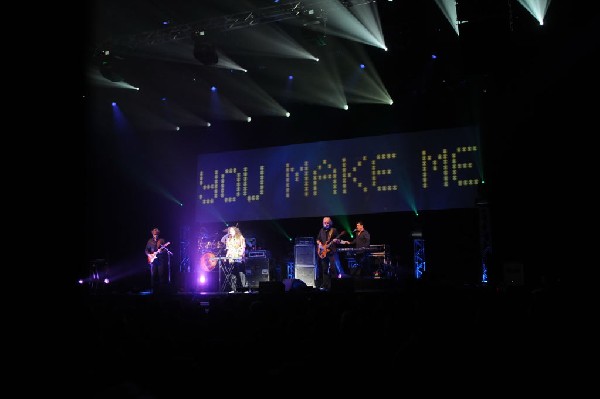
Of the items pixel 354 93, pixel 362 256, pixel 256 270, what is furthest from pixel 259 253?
pixel 354 93

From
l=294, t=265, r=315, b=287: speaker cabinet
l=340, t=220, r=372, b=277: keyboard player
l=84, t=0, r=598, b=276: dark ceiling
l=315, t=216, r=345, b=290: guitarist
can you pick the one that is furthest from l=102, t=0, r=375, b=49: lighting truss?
l=294, t=265, r=315, b=287: speaker cabinet

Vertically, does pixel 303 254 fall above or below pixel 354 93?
below

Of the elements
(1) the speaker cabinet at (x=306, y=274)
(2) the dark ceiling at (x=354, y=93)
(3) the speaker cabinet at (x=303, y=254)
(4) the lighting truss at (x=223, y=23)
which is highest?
(4) the lighting truss at (x=223, y=23)

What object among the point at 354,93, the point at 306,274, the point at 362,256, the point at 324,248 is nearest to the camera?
the point at 362,256

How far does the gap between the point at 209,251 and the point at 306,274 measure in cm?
254

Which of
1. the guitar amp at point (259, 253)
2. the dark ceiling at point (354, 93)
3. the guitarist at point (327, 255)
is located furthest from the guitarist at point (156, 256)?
the guitarist at point (327, 255)

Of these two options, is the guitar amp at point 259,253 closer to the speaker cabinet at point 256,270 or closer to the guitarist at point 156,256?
the speaker cabinet at point 256,270

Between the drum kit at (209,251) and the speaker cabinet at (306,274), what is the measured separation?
1.94 meters

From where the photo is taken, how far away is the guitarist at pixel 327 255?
11977 millimetres

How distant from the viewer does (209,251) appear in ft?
41.0

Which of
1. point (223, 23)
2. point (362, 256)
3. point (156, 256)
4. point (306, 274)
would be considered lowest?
point (306, 274)

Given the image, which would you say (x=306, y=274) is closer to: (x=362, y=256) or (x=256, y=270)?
(x=256, y=270)

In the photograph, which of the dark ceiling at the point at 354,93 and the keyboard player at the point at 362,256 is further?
the keyboard player at the point at 362,256

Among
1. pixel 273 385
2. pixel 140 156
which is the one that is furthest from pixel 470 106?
pixel 273 385
